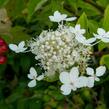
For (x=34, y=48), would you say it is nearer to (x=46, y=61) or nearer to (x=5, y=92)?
(x=46, y=61)

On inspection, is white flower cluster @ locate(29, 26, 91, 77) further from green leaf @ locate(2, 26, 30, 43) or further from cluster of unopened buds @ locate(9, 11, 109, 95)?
green leaf @ locate(2, 26, 30, 43)

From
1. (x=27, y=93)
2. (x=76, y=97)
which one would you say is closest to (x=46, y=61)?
(x=76, y=97)

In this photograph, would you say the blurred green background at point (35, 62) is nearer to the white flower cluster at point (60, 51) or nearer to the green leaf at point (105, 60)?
the green leaf at point (105, 60)

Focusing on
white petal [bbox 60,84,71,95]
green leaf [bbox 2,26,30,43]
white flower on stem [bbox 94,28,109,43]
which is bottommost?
white petal [bbox 60,84,71,95]

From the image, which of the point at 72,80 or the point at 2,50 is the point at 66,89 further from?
the point at 2,50

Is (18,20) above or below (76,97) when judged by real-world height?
above

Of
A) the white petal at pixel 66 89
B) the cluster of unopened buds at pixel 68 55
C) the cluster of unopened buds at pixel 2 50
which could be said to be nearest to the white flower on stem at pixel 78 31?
the cluster of unopened buds at pixel 68 55

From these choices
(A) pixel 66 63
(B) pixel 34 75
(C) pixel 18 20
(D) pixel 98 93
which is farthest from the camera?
(C) pixel 18 20

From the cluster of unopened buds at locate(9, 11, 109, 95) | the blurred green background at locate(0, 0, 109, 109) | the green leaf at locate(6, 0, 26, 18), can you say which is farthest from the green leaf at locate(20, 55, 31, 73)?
the cluster of unopened buds at locate(9, 11, 109, 95)

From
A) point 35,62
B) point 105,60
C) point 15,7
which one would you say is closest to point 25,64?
point 35,62
